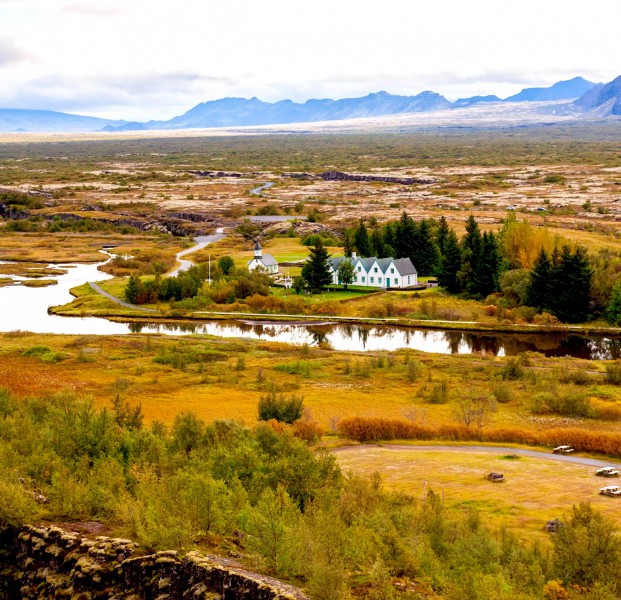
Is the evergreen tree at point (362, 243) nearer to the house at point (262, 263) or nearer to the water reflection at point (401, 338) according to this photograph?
the house at point (262, 263)

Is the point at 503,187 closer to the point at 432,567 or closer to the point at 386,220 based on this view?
the point at 386,220

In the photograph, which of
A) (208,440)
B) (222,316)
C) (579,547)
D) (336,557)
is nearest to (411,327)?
(222,316)

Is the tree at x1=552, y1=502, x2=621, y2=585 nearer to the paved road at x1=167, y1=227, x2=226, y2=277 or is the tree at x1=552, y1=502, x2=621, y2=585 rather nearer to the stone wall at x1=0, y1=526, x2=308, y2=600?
the stone wall at x1=0, y1=526, x2=308, y2=600

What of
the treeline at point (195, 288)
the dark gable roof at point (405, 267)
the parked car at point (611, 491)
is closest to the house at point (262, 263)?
the treeline at point (195, 288)

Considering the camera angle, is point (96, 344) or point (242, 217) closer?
point (96, 344)

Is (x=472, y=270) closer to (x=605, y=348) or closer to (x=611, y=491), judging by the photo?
(x=605, y=348)

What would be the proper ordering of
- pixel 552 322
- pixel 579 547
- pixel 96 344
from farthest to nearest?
pixel 552 322 → pixel 96 344 → pixel 579 547

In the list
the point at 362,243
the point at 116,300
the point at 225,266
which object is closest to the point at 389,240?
the point at 362,243

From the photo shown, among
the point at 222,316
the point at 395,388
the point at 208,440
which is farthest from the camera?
the point at 222,316
